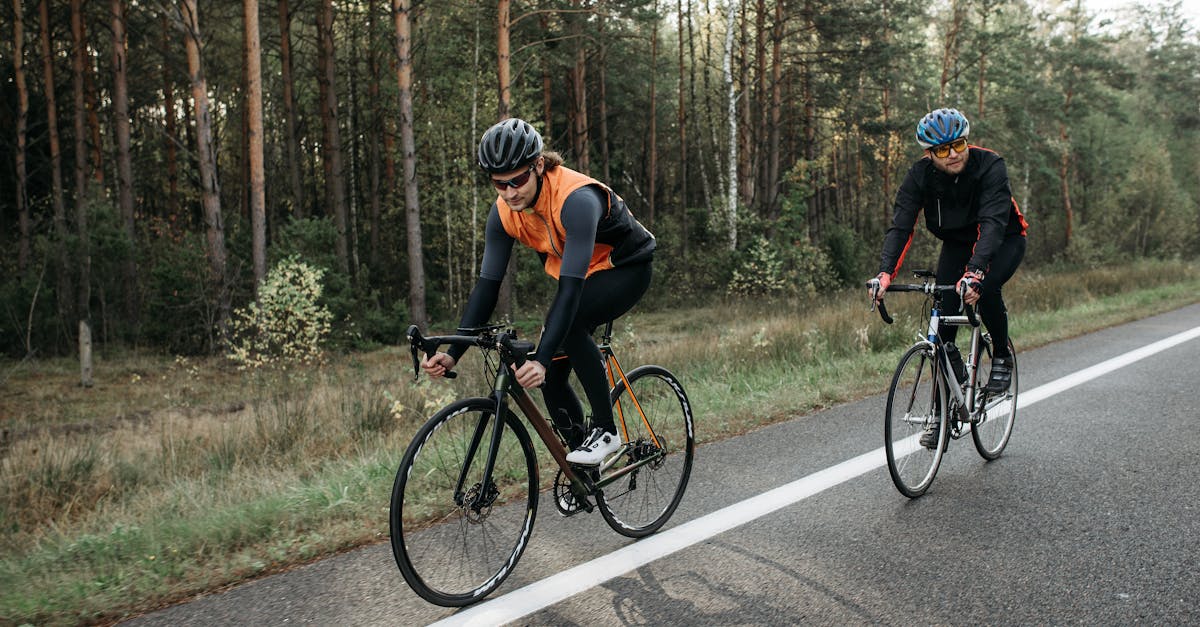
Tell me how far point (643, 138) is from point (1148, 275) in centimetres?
2388

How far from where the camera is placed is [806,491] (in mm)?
4672

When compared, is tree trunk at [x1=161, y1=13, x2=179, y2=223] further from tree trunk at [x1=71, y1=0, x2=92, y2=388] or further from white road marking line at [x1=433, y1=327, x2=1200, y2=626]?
white road marking line at [x1=433, y1=327, x2=1200, y2=626]

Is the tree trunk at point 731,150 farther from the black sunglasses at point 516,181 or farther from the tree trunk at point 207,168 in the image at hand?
the black sunglasses at point 516,181

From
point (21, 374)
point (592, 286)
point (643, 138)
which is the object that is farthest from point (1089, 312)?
point (643, 138)

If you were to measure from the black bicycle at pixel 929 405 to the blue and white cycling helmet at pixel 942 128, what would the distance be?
0.77m

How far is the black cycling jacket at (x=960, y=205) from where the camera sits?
16.1 ft

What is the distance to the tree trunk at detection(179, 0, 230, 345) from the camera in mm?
15078

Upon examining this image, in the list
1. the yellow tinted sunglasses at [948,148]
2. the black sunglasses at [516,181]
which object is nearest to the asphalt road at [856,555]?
the black sunglasses at [516,181]

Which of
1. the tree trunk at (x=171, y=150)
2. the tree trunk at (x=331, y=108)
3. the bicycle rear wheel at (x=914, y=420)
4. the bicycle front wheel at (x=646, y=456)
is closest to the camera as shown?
the bicycle front wheel at (x=646, y=456)

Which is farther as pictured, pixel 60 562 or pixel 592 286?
pixel 60 562

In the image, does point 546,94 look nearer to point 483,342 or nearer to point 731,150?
point 731,150

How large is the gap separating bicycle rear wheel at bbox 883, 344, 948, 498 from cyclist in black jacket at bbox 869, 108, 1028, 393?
34 cm

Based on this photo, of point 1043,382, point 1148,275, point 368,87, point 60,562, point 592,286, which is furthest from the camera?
point 368,87

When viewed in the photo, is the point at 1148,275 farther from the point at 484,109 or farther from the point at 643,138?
the point at 643,138
